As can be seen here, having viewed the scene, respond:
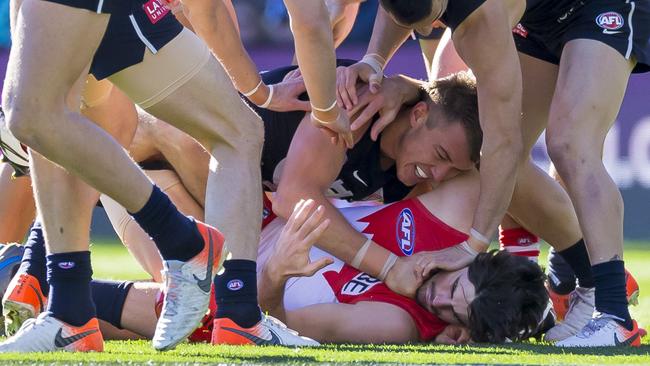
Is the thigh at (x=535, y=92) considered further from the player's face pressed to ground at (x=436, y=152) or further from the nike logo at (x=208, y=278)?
the nike logo at (x=208, y=278)

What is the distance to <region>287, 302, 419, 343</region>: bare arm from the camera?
162 inches

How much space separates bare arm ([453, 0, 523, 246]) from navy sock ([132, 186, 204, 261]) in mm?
1286

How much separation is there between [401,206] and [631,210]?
549 centimetres

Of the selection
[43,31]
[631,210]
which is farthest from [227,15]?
[631,210]

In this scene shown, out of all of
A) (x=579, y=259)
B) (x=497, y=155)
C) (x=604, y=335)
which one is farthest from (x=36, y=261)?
→ (x=579, y=259)

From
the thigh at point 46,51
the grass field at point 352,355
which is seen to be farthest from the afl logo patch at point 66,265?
the thigh at point 46,51

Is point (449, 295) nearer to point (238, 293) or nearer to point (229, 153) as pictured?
point (238, 293)

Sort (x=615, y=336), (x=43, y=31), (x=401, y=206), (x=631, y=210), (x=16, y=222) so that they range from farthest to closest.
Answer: (x=631, y=210) → (x=16, y=222) → (x=401, y=206) → (x=615, y=336) → (x=43, y=31)

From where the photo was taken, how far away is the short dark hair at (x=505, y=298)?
403 centimetres

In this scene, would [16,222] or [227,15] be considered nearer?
[227,15]

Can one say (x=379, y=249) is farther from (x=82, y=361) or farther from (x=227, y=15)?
(x=82, y=361)

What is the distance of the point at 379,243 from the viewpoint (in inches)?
179

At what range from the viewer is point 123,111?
4324mm

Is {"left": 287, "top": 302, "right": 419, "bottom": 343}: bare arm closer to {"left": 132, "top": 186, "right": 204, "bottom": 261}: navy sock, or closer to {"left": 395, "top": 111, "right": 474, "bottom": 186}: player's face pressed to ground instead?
{"left": 395, "top": 111, "right": 474, "bottom": 186}: player's face pressed to ground
